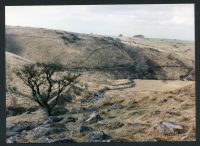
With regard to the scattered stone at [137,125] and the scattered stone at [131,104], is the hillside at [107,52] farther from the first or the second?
the scattered stone at [137,125]

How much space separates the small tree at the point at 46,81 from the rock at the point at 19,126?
0.51 m

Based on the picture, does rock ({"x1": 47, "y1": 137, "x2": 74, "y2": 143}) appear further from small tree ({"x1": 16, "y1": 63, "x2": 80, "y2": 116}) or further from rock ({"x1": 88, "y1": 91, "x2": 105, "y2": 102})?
rock ({"x1": 88, "y1": 91, "x2": 105, "y2": 102})

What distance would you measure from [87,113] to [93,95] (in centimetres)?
47

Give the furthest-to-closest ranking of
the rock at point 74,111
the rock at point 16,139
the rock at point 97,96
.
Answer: the rock at point 97,96 → the rock at point 74,111 → the rock at point 16,139

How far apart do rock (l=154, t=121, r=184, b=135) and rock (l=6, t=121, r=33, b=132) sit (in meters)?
2.86

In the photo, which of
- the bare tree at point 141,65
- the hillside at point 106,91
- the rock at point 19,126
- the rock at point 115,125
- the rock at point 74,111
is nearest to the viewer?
the rock at point 19,126

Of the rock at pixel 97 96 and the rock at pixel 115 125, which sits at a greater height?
the rock at pixel 97 96

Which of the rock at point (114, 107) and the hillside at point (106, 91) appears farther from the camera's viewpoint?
the rock at point (114, 107)

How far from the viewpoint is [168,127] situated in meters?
12.4

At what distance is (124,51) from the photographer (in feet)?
43.0

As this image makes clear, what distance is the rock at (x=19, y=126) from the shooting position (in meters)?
12.1

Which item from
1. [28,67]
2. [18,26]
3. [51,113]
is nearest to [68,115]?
[51,113]

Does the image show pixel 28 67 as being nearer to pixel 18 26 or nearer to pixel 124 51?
pixel 18 26

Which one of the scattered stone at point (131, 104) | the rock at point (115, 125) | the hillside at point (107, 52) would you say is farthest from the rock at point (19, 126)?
the scattered stone at point (131, 104)
